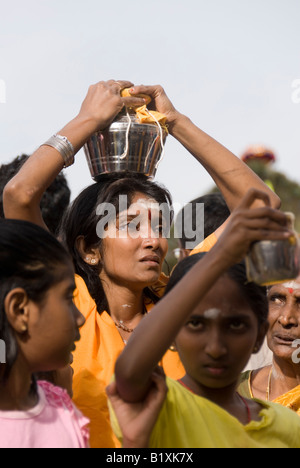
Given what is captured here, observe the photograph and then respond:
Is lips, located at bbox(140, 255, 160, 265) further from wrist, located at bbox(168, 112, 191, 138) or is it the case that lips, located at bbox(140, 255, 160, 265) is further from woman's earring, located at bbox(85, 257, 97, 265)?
wrist, located at bbox(168, 112, 191, 138)

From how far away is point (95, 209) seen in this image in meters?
3.55

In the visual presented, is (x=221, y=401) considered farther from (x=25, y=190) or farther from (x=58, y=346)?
(x=25, y=190)

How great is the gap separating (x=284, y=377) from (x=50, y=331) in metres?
1.80

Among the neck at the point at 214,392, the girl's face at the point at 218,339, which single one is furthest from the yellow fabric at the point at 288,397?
the girl's face at the point at 218,339

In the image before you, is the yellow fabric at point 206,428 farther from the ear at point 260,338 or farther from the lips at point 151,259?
the lips at point 151,259

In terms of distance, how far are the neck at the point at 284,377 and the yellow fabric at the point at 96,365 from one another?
771mm

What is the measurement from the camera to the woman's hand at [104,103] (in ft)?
10.6

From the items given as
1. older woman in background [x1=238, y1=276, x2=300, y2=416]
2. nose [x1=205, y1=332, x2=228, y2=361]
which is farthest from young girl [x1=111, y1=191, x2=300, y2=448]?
older woman in background [x1=238, y1=276, x2=300, y2=416]

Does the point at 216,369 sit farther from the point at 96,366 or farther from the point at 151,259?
the point at 151,259

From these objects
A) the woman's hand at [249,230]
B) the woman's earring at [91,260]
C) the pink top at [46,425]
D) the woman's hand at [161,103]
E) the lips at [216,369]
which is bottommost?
the pink top at [46,425]

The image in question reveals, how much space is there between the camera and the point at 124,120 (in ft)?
10.8

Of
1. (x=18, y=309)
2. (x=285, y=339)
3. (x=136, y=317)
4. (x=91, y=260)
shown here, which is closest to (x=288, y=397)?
(x=285, y=339)

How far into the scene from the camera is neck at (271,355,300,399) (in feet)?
12.3
